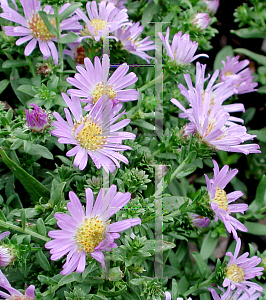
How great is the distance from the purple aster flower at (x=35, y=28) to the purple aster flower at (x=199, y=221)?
3.78ft

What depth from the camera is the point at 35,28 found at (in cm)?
200

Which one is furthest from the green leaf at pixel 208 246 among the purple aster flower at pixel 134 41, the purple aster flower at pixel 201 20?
the purple aster flower at pixel 201 20

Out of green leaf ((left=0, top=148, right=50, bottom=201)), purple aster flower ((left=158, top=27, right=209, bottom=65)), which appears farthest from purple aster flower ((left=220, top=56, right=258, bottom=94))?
green leaf ((left=0, top=148, right=50, bottom=201))

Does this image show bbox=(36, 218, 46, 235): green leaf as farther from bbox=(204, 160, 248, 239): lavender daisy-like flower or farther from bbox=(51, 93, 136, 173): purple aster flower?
bbox=(204, 160, 248, 239): lavender daisy-like flower

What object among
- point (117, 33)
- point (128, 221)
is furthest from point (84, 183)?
point (117, 33)

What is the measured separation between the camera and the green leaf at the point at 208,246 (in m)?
2.21

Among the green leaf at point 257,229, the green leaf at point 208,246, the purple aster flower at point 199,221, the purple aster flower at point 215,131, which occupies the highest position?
the purple aster flower at point 215,131

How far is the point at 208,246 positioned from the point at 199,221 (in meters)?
0.44

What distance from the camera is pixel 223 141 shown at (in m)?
1.68

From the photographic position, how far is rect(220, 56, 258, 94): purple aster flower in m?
2.43

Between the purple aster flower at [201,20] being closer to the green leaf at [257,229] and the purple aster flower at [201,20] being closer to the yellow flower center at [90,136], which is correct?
the yellow flower center at [90,136]

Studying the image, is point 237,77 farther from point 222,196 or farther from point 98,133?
point 98,133

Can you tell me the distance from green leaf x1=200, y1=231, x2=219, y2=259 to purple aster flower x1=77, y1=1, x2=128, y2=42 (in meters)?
1.39

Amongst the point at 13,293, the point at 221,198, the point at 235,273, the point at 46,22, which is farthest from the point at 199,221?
the point at 46,22
